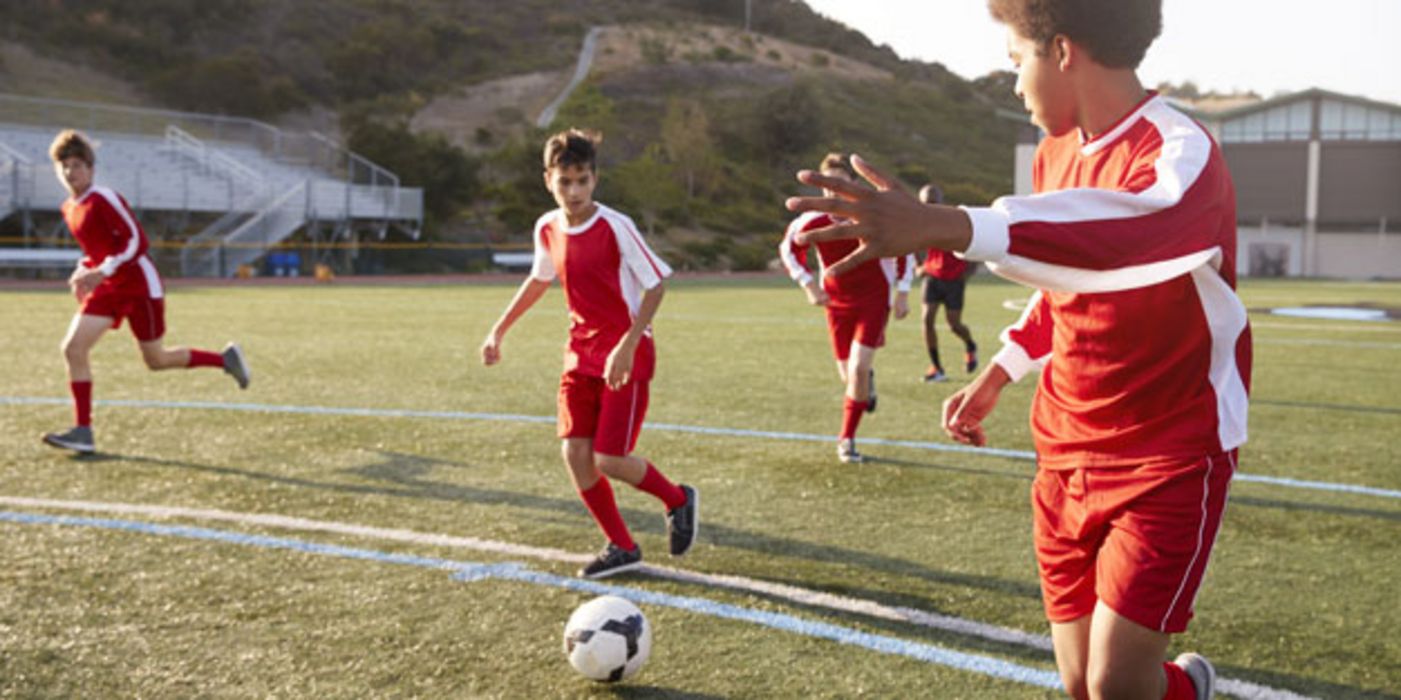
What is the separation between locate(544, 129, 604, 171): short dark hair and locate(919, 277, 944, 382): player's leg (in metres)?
7.23

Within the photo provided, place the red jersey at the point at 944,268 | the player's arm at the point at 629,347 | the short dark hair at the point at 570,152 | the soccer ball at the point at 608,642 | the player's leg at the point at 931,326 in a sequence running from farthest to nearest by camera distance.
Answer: the red jersey at the point at 944,268 → the player's leg at the point at 931,326 → the short dark hair at the point at 570,152 → the player's arm at the point at 629,347 → the soccer ball at the point at 608,642

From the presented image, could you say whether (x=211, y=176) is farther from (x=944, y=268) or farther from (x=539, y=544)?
→ (x=539, y=544)

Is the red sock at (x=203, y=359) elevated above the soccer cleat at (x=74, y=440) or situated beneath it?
elevated above

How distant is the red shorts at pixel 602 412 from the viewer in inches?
190

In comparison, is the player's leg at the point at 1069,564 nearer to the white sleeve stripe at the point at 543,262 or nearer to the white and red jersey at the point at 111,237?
the white sleeve stripe at the point at 543,262

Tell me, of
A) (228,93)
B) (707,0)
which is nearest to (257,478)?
(228,93)

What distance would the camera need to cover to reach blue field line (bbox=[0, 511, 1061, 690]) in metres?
3.71

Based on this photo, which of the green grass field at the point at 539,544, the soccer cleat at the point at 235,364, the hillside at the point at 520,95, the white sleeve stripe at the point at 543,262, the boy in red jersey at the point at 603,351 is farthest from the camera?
the hillside at the point at 520,95

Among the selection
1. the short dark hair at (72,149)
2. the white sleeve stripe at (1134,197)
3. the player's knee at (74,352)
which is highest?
the short dark hair at (72,149)

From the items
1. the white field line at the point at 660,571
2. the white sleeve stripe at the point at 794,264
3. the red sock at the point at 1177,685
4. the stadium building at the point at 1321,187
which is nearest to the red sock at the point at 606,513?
the white field line at the point at 660,571

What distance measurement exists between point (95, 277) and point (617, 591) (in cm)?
465

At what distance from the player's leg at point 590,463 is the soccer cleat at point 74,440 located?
3.77 metres

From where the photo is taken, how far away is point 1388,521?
574 centimetres

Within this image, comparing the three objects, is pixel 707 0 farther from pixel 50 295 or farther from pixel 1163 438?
pixel 1163 438
